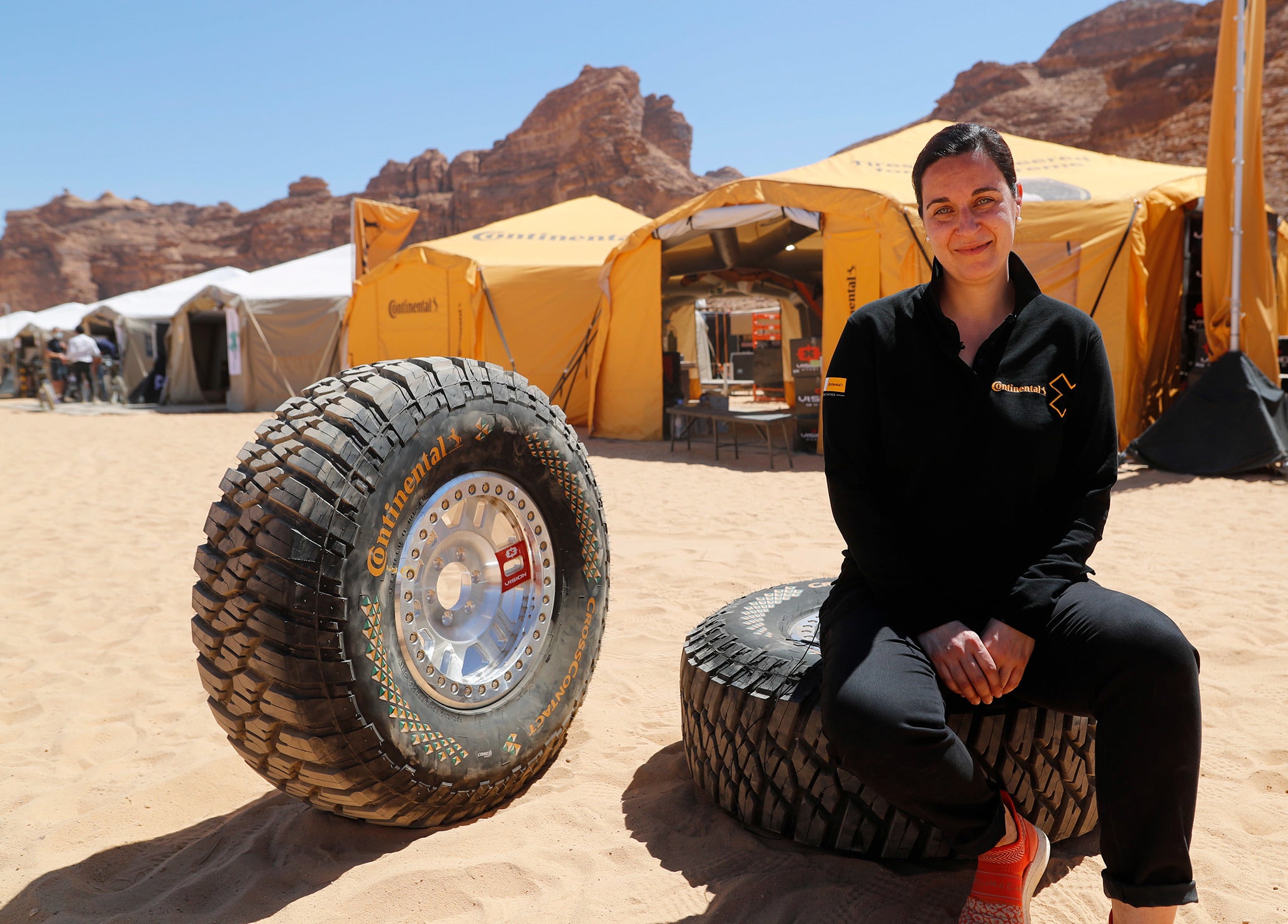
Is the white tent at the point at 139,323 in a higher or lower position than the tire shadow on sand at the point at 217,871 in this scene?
higher

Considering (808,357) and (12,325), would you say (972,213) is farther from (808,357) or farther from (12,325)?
(12,325)

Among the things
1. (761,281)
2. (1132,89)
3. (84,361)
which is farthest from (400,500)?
(1132,89)

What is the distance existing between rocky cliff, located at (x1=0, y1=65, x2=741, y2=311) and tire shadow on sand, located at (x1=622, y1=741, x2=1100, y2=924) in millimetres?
55337

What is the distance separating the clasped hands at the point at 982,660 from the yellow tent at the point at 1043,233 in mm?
6937

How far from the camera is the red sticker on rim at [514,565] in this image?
239 centimetres

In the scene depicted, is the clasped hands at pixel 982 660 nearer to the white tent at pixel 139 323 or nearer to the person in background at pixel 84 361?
the white tent at pixel 139 323

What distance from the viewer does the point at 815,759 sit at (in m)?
1.91

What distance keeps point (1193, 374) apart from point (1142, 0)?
77.0 meters

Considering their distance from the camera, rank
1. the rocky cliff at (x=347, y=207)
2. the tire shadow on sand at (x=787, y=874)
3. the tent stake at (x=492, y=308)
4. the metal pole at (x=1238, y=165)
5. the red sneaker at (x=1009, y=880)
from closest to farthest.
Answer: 1. the red sneaker at (x=1009, y=880)
2. the tire shadow on sand at (x=787, y=874)
3. the metal pole at (x=1238, y=165)
4. the tent stake at (x=492, y=308)
5. the rocky cliff at (x=347, y=207)

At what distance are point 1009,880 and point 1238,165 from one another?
883 centimetres

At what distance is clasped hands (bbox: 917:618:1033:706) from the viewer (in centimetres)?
162

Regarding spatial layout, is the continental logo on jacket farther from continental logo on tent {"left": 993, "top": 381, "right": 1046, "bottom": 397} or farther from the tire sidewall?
the tire sidewall

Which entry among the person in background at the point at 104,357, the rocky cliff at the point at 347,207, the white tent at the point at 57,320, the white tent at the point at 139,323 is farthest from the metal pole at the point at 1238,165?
the rocky cliff at the point at 347,207

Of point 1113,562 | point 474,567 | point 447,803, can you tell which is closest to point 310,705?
point 447,803
